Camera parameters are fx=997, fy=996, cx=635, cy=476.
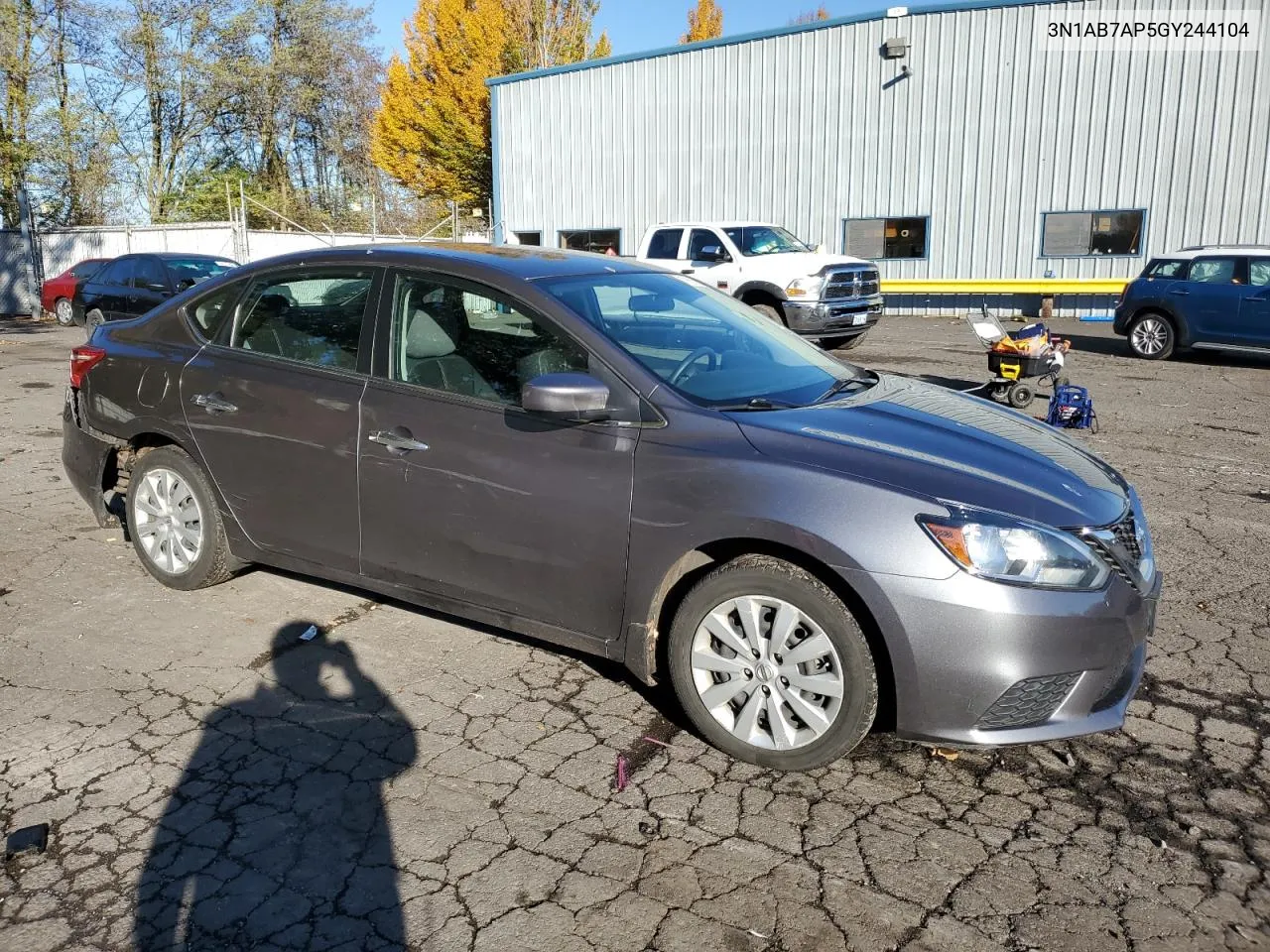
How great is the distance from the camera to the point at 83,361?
17.1ft

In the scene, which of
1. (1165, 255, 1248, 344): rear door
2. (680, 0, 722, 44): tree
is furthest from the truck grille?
(680, 0, 722, 44): tree

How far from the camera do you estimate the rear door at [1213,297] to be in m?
13.3

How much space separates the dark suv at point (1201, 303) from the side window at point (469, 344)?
1266cm

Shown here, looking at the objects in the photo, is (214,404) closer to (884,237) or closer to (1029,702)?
(1029,702)

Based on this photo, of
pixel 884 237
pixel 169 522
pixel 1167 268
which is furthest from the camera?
pixel 884 237

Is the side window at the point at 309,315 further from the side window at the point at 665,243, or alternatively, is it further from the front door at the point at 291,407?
the side window at the point at 665,243

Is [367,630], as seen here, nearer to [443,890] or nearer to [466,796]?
[466,796]

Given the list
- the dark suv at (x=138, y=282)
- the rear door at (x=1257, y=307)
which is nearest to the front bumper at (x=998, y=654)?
the rear door at (x=1257, y=307)

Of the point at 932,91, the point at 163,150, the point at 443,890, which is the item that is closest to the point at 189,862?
Answer: the point at 443,890

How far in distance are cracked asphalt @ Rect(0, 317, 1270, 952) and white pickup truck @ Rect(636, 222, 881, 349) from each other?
31.0 feet

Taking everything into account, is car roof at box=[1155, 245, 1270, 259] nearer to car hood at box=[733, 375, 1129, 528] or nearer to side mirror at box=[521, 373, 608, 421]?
car hood at box=[733, 375, 1129, 528]

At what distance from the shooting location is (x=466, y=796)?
3199mm

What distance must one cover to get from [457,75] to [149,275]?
99.0 ft

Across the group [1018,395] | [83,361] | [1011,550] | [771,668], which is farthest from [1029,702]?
[1018,395]
